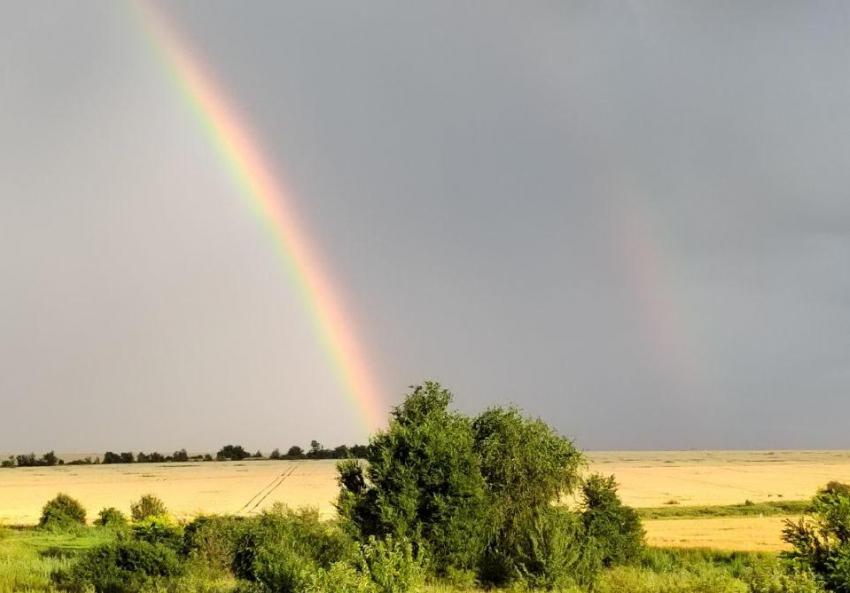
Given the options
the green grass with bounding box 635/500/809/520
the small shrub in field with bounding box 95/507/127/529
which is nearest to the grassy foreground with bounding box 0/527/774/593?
the small shrub in field with bounding box 95/507/127/529

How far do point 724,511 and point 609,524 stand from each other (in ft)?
114

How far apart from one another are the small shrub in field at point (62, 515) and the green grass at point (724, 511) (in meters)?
39.4

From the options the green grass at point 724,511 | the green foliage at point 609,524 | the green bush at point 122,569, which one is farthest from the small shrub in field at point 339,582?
the green grass at point 724,511

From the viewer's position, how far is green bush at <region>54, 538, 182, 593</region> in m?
24.4

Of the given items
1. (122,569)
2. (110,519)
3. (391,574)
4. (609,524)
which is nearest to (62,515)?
(110,519)

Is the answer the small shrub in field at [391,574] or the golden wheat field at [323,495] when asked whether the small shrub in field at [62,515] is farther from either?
the small shrub in field at [391,574]

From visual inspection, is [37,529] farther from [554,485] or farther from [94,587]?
[554,485]

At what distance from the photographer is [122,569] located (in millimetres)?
25406

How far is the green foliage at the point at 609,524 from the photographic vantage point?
30312mm

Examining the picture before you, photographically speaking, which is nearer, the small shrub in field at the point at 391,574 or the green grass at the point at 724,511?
the small shrub in field at the point at 391,574

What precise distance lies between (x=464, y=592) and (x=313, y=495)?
6431 cm

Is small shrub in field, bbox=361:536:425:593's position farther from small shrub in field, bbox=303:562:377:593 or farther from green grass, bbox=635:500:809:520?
green grass, bbox=635:500:809:520

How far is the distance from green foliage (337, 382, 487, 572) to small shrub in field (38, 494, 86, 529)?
29508mm

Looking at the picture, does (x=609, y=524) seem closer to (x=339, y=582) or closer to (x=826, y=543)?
(x=826, y=543)
